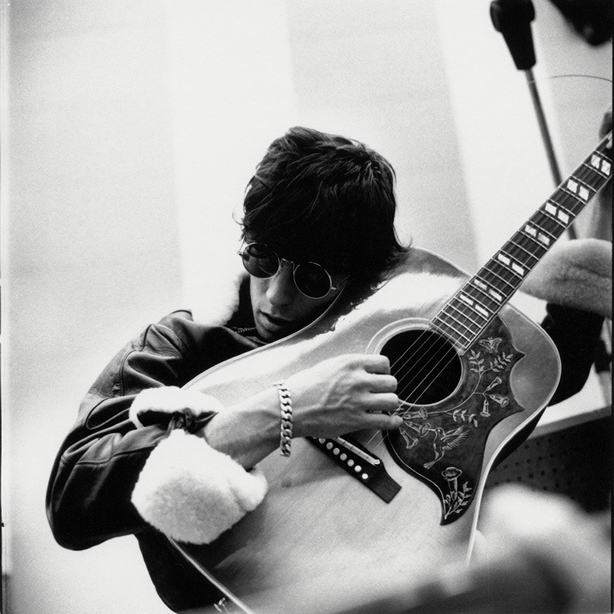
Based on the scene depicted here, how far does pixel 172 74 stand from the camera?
1.42m

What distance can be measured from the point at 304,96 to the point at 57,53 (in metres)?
0.51

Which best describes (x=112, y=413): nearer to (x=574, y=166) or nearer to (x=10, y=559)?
(x=10, y=559)

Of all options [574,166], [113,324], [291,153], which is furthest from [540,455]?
[113,324]

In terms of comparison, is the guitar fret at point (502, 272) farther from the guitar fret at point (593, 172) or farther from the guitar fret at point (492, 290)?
the guitar fret at point (593, 172)

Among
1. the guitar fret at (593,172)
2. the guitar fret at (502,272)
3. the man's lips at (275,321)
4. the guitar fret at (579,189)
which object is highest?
the guitar fret at (593,172)

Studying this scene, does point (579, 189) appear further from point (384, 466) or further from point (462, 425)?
point (384, 466)

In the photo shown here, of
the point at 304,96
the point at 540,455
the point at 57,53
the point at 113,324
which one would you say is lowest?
the point at 540,455

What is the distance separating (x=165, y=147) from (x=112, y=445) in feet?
1.97

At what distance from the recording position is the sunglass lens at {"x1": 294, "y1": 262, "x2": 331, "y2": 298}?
4.27ft

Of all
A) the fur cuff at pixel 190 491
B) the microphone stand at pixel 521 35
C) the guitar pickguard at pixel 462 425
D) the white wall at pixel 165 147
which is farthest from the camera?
the microphone stand at pixel 521 35

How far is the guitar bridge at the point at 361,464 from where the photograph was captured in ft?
3.92

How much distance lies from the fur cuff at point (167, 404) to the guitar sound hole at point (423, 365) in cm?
33

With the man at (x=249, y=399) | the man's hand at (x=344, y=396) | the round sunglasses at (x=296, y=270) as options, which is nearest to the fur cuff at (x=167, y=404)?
the man at (x=249, y=399)

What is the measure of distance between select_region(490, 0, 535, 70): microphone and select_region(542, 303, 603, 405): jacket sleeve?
53cm
